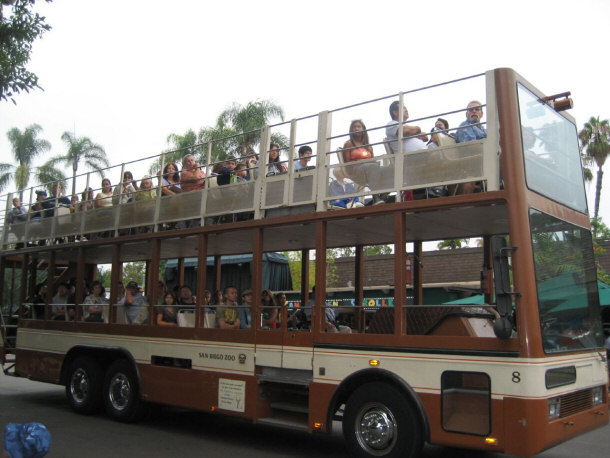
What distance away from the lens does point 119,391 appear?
9.74 meters

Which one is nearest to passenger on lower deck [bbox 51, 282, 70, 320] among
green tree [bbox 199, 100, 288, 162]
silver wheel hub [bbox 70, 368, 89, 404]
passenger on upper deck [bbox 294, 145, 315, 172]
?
silver wheel hub [bbox 70, 368, 89, 404]

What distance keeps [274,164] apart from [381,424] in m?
3.72

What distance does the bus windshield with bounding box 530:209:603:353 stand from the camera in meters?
5.94

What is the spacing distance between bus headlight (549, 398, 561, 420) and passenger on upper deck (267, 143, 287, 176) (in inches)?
177

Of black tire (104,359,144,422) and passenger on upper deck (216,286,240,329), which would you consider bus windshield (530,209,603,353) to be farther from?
black tire (104,359,144,422)

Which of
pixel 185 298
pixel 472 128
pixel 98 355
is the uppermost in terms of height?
pixel 472 128

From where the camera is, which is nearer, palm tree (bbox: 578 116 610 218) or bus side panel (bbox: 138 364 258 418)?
bus side panel (bbox: 138 364 258 418)

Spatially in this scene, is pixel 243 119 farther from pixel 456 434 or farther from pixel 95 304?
pixel 456 434

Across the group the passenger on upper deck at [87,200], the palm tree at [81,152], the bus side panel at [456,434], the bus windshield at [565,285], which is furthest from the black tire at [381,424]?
the palm tree at [81,152]

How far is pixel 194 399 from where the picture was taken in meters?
8.48

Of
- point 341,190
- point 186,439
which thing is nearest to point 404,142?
point 341,190

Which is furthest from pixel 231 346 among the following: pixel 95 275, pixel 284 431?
pixel 95 275

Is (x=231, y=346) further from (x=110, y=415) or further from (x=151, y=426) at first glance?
(x=110, y=415)

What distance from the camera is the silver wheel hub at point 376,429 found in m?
6.27
